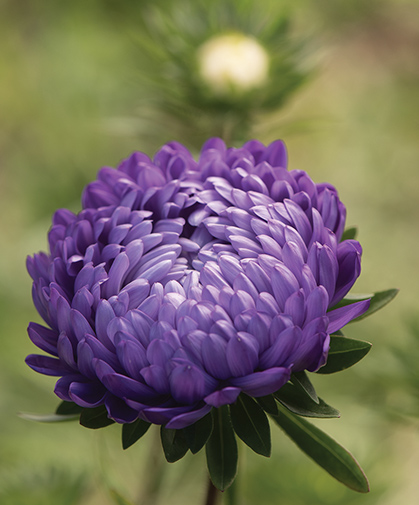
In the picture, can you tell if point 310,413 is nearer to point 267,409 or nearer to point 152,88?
point 267,409

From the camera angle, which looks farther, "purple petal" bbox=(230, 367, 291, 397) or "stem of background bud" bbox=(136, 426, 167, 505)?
"stem of background bud" bbox=(136, 426, 167, 505)

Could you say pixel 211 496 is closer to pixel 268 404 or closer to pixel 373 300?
pixel 268 404

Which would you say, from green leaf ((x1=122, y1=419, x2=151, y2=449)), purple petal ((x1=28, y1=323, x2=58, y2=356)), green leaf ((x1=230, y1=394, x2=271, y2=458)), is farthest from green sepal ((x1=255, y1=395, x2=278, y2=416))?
purple petal ((x1=28, y1=323, x2=58, y2=356))

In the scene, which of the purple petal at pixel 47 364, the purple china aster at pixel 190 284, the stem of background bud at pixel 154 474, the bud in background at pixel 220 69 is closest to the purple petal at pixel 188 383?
the purple china aster at pixel 190 284

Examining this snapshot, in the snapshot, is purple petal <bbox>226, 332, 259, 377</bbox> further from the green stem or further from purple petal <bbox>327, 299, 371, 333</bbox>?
the green stem

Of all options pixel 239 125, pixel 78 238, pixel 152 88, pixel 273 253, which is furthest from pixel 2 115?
pixel 273 253

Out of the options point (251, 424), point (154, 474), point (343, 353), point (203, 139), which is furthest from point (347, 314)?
point (203, 139)
